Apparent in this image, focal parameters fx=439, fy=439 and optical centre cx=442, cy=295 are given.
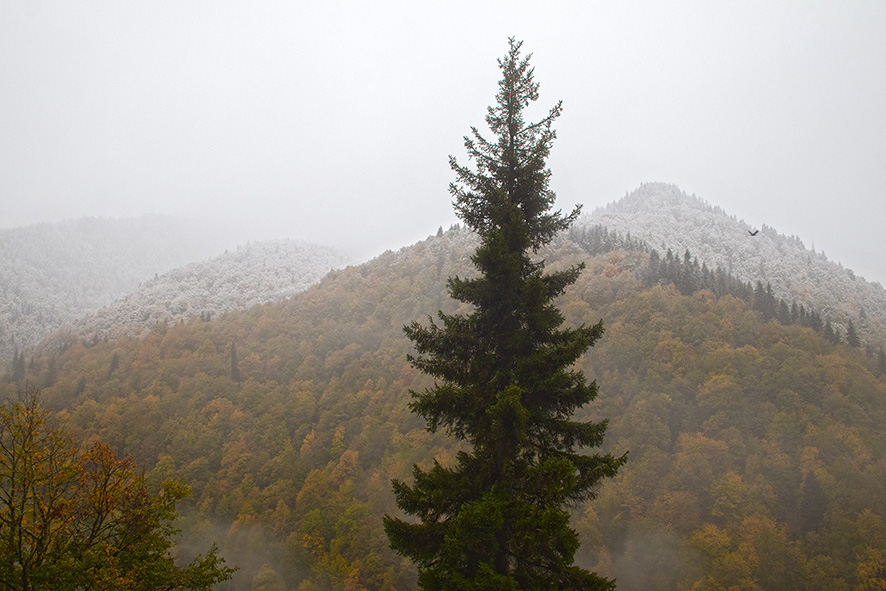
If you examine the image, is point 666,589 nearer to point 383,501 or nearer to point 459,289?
point 383,501

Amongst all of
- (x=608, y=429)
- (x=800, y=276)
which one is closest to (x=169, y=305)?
(x=608, y=429)

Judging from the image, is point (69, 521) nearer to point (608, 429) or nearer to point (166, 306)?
point (608, 429)

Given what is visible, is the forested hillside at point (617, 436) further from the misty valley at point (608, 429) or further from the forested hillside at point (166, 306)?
the forested hillside at point (166, 306)

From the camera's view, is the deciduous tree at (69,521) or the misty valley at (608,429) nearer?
the deciduous tree at (69,521)

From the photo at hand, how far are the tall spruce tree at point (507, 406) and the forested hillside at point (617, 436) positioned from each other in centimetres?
5660

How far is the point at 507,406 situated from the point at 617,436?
73904mm

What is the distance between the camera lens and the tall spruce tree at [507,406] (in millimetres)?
7867

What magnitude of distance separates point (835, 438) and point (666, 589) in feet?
118

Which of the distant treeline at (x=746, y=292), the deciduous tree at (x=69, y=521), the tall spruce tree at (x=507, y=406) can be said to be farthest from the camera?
the distant treeline at (x=746, y=292)

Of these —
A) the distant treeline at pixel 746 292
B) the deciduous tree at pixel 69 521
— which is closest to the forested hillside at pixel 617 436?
the distant treeline at pixel 746 292

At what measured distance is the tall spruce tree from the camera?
787cm

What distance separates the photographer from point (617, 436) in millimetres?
73125

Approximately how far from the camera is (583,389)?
29.7 ft

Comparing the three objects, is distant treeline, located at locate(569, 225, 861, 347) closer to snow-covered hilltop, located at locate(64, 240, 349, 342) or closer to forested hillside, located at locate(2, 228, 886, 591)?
forested hillside, located at locate(2, 228, 886, 591)
